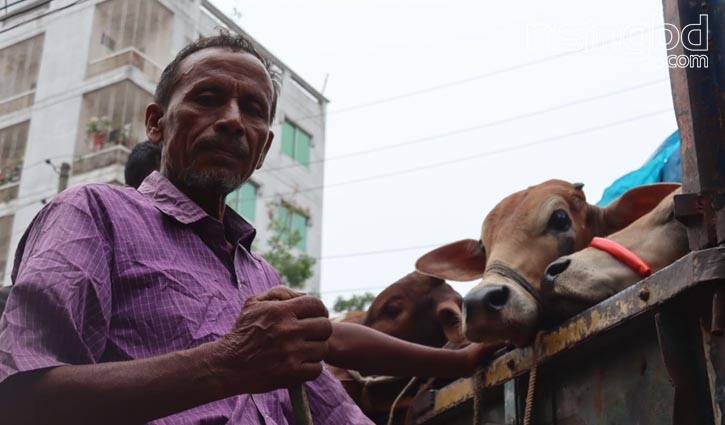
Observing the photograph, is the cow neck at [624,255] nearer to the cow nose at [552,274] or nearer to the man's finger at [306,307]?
the cow nose at [552,274]

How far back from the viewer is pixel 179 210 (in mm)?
1653

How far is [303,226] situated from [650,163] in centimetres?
1565

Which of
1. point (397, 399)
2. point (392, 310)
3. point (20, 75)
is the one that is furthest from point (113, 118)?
point (397, 399)

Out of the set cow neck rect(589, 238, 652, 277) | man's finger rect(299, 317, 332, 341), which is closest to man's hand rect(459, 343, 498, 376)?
cow neck rect(589, 238, 652, 277)

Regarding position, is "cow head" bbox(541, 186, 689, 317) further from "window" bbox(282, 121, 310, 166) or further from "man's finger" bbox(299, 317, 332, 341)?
"window" bbox(282, 121, 310, 166)

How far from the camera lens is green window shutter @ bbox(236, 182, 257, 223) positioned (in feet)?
56.4

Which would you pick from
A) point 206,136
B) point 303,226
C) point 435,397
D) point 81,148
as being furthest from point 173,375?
point 303,226

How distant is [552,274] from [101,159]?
13.5m

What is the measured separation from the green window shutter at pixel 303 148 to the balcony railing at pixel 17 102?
19.8 ft

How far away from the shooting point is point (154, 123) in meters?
1.90

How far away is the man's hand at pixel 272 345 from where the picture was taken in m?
1.28

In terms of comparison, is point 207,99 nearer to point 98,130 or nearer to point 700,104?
point 700,104

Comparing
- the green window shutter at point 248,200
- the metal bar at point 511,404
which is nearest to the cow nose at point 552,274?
the metal bar at point 511,404

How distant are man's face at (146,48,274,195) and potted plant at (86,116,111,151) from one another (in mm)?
13735
